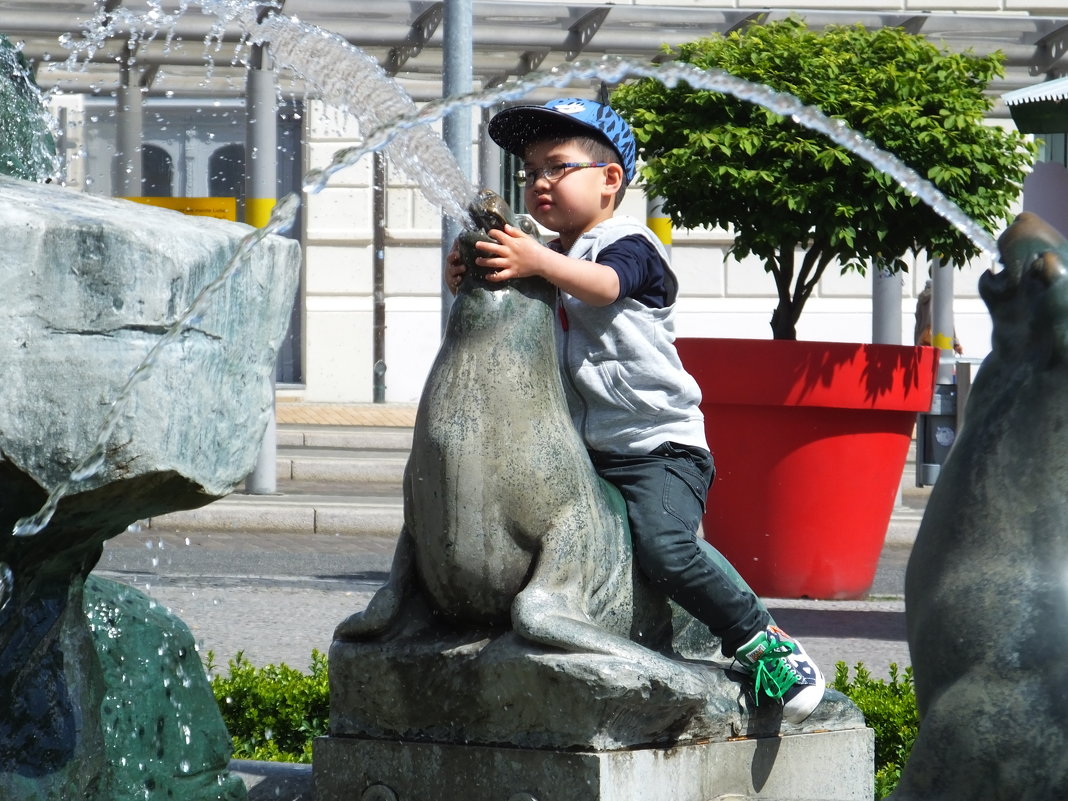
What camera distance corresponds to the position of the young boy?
2898 mm

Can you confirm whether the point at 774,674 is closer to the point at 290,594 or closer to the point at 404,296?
the point at 290,594

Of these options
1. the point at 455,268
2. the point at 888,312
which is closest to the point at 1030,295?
the point at 455,268

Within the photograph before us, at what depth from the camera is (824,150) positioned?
6.73 metres

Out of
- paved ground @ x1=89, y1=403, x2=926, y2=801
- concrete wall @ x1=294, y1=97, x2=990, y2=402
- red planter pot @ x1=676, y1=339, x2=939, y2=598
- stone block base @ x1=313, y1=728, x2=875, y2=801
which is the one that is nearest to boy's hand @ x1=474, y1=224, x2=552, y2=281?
stone block base @ x1=313, y1=728, x2=875, y2=801

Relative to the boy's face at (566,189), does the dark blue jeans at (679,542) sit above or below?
below

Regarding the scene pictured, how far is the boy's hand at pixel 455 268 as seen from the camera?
280 centimetres

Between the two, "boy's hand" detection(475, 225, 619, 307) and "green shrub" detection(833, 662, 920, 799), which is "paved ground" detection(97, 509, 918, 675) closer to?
"green shrub" detection(833, 662, 920, 799)

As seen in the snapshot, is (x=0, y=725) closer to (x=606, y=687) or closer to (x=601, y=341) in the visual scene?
(x=606, y=687)

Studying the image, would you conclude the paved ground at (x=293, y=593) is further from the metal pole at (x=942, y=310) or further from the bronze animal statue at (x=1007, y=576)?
the metal pole at (x=942, y=310)

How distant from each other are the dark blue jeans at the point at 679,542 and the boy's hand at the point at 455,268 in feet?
1.46

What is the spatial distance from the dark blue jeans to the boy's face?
473mm

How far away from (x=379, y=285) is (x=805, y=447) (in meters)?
10.7

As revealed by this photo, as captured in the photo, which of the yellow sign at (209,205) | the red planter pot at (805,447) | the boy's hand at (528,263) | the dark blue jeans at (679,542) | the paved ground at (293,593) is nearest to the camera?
the boy's hand at (528,263)

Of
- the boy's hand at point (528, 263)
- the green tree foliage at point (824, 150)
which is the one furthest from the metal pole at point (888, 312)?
the boy's hand at point (528, 263)
